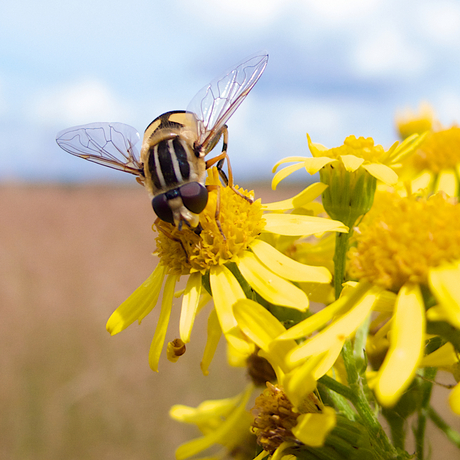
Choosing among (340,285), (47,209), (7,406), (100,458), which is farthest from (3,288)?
(340,285)

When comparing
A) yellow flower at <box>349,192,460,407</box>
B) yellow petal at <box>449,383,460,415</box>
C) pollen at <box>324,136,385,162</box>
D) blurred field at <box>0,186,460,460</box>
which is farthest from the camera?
blurred field at <box>0,186,460,460</box>

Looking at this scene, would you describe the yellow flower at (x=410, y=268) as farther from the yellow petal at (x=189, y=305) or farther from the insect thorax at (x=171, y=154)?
the insect thorax at (x=171, y=154)

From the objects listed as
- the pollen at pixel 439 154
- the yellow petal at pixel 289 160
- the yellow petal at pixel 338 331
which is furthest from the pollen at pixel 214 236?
the pollen at pixel 439 154

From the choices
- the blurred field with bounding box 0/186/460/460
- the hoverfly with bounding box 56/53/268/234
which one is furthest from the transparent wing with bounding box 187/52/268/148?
the blurred field with bounding box 0/186/460/460

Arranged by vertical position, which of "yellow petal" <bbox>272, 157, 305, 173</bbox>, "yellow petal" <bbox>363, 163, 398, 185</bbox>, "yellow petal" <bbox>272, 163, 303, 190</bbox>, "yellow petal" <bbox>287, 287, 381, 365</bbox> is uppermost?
"yellow petal" <bbox>272, 157, 305, 173</bbox>

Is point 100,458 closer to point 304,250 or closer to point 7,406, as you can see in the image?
point 7,406

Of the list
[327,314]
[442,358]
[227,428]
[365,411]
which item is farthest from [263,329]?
[227,428]

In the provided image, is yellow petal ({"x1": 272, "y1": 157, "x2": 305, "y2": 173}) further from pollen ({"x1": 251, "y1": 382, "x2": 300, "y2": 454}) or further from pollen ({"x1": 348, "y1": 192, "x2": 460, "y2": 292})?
pollen ({"x1": 251, "y1": 382, "x2": 300, "y2": 454})
